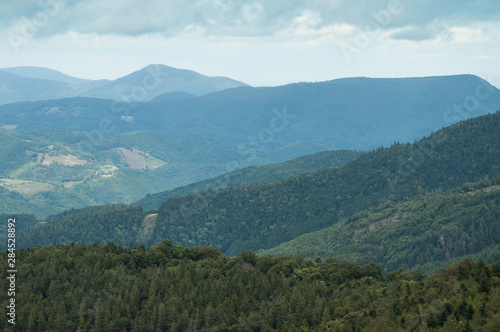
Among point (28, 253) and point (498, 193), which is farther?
point (498, 193)

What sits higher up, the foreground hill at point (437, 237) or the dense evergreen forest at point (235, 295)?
the dense evergreen forest at point (235, 295)

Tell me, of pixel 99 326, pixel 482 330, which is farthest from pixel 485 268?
pixel 99 326

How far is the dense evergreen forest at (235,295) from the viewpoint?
69562 millimetres

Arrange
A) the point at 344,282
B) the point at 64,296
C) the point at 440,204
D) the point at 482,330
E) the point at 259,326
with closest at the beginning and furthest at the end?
the point at 482,330 → the point at 259,326 → the point at 64,296 → the point at 344,282 → the point at 440,204

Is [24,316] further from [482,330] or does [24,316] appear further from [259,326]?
[482,330]

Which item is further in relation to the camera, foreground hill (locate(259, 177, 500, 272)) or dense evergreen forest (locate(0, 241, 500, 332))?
foreground hill (locate(259, 177, 500, 272))

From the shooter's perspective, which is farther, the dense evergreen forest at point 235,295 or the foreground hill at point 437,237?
the foreground hill at point 437,237

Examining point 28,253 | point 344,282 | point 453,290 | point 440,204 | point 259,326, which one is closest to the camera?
point 453,290

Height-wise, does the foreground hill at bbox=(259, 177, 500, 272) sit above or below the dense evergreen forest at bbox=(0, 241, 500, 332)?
below

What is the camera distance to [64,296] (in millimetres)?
89625

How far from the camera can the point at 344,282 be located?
10138 cm

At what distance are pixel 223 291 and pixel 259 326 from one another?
37.8 feet

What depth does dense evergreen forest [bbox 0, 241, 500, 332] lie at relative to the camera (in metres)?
69.6

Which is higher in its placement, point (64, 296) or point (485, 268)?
point (485, 268)
